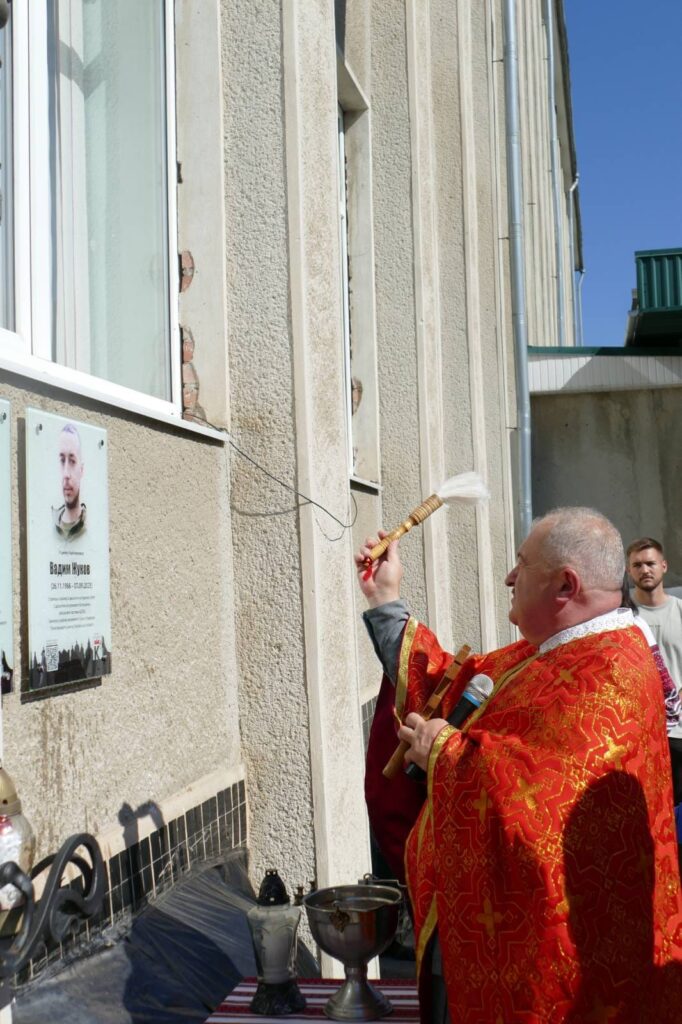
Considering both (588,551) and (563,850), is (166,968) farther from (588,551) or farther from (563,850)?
(588,551)

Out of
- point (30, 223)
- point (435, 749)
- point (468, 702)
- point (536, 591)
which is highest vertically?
point (30, 223)

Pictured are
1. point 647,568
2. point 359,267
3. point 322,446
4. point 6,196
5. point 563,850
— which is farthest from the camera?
point 359,267

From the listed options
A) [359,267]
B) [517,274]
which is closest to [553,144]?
[517,274]

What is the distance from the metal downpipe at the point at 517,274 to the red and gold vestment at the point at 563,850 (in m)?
9.56

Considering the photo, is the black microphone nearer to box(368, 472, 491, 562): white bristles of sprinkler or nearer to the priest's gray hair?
the priest's gray hair

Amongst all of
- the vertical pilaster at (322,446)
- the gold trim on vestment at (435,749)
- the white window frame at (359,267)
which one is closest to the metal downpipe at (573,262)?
the white window frame at (359,267)

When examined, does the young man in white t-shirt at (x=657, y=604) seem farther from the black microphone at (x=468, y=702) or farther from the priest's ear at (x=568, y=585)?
the priest's ear at (x=568, y=585)

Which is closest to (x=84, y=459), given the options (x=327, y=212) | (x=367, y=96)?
(x=327, y=212)

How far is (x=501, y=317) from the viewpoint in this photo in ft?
42.5

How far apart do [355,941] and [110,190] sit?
8.88 ft

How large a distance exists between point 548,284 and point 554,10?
6.89 metres

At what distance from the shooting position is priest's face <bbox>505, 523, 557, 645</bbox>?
318 cm

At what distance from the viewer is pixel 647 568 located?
6.98 meters

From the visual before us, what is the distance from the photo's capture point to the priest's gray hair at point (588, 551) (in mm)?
3141
